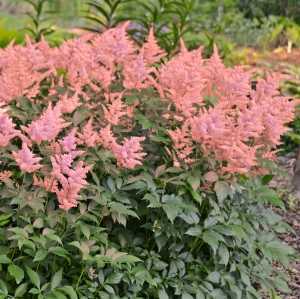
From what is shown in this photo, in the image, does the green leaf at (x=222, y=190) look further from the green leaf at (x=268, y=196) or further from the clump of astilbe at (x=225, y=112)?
the green leaf at (x=268, y=196)

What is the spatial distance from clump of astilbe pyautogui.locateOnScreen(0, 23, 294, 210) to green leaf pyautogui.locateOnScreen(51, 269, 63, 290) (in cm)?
35

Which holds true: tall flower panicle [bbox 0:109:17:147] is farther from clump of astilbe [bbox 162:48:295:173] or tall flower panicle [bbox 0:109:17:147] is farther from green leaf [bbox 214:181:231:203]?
green leaf [bbox 214:181:231:203]

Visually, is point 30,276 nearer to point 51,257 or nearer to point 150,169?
point 51,257

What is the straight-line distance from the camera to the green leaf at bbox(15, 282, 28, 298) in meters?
3.06

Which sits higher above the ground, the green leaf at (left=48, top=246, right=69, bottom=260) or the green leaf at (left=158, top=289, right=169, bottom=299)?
the green leaf at (left=48, top=246, right=69, bottom=260)

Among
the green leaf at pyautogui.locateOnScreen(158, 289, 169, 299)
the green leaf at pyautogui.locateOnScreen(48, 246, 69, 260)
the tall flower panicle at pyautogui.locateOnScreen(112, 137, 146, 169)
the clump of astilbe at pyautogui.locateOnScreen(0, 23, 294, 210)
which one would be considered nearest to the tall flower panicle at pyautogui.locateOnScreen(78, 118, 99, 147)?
the clump of astilbe at pyautogui.locateOnScreen(0, 23, 294, 210)

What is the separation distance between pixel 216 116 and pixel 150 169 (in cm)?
49

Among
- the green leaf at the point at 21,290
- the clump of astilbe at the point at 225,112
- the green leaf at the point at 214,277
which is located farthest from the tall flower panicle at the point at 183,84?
the green leaf at the point at 21,290

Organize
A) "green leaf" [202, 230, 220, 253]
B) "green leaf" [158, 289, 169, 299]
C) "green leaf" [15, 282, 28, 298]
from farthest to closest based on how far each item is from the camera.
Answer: "green leaf" [158, 289, 169, 299] → "green leaf" [202, 230, 220, 253] → "green leaf" [15, 282, 28, 298]

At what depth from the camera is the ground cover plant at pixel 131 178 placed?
3113 millimetres

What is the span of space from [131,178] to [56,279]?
0.62m

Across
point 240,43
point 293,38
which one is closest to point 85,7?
point 240,43

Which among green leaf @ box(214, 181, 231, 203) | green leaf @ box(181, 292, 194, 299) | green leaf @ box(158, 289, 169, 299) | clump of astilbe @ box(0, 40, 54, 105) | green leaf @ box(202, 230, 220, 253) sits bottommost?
green leaf @ box(181, 292, 194, 299)

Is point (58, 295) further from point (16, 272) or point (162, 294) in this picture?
point (162, 294)
